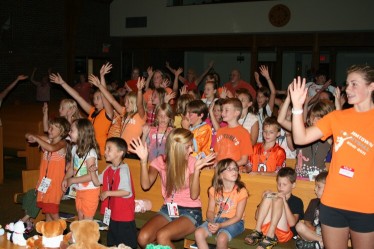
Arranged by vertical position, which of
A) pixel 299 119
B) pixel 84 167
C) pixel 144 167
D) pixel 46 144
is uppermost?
pixel 299 119

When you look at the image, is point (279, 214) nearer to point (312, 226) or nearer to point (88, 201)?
point (312, 226)

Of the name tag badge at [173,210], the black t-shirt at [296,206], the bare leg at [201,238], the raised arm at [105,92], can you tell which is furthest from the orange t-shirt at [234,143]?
the raised arm at [105,92]

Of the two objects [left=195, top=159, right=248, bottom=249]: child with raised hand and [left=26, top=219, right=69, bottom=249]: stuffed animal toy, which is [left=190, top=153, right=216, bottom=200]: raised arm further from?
[left=26, top=219, right=69, bottom=249]: stuffed animal toy

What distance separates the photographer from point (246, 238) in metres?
4.15

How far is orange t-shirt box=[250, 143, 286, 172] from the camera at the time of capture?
500cm

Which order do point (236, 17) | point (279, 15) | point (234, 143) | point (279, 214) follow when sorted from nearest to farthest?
point (279, 214) < point (234, 143) < point (279, 15) < point (236, 17)

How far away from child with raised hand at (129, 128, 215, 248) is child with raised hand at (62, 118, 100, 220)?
29.0 inches

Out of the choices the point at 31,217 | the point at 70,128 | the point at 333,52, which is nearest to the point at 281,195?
the point at 70,128

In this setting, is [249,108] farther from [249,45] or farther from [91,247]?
[249,45]

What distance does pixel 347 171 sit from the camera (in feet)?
9.52

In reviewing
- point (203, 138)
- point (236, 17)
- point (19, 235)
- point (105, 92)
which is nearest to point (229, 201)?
point (203, 138)

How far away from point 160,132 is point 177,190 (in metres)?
1.16

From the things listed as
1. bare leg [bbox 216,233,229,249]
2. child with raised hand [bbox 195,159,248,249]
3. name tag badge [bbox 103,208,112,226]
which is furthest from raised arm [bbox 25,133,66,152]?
bare leg [bbox 216,233,229,249]

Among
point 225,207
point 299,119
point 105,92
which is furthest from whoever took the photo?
point 105,92
